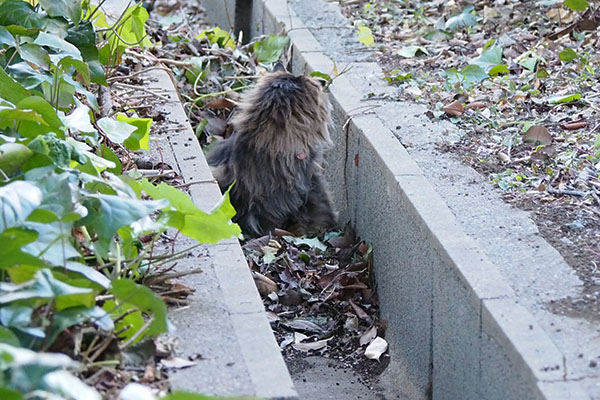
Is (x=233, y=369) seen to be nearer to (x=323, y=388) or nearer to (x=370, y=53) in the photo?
(x=323, y=388)

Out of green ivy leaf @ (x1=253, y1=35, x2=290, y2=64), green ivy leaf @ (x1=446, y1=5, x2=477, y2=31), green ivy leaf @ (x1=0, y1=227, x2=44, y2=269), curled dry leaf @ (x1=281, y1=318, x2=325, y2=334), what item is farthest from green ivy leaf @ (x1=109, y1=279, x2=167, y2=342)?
green ivy leaf @ (x1=446, y1=5, x2=477, y2=31)

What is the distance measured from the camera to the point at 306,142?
495 centimetres

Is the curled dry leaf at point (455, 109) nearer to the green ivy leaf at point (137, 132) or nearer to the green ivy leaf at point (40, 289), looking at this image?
the green ivy leaf at point (137, 132)

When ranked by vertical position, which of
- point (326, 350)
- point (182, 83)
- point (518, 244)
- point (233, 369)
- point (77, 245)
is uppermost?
point (77, 245)

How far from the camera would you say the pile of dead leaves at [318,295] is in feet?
14.3

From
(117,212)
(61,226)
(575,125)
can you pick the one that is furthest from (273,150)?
(61,226)

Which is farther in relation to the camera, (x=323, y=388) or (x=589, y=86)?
(x=589, y=86)

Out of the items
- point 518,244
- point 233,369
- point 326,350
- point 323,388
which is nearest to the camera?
point 233,369

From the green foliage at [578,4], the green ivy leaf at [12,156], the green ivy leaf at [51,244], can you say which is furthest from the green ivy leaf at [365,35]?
the green ivy leaf at [51,244]

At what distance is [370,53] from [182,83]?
4.15ft

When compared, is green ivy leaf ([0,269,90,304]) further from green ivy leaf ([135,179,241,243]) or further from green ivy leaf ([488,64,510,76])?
green ivy leaf ([488,64,510,76])

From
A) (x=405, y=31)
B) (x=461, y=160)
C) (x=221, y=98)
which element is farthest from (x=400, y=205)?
(x=405, y=31)

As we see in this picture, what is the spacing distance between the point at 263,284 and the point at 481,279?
1513mm

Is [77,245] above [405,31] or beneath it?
above
